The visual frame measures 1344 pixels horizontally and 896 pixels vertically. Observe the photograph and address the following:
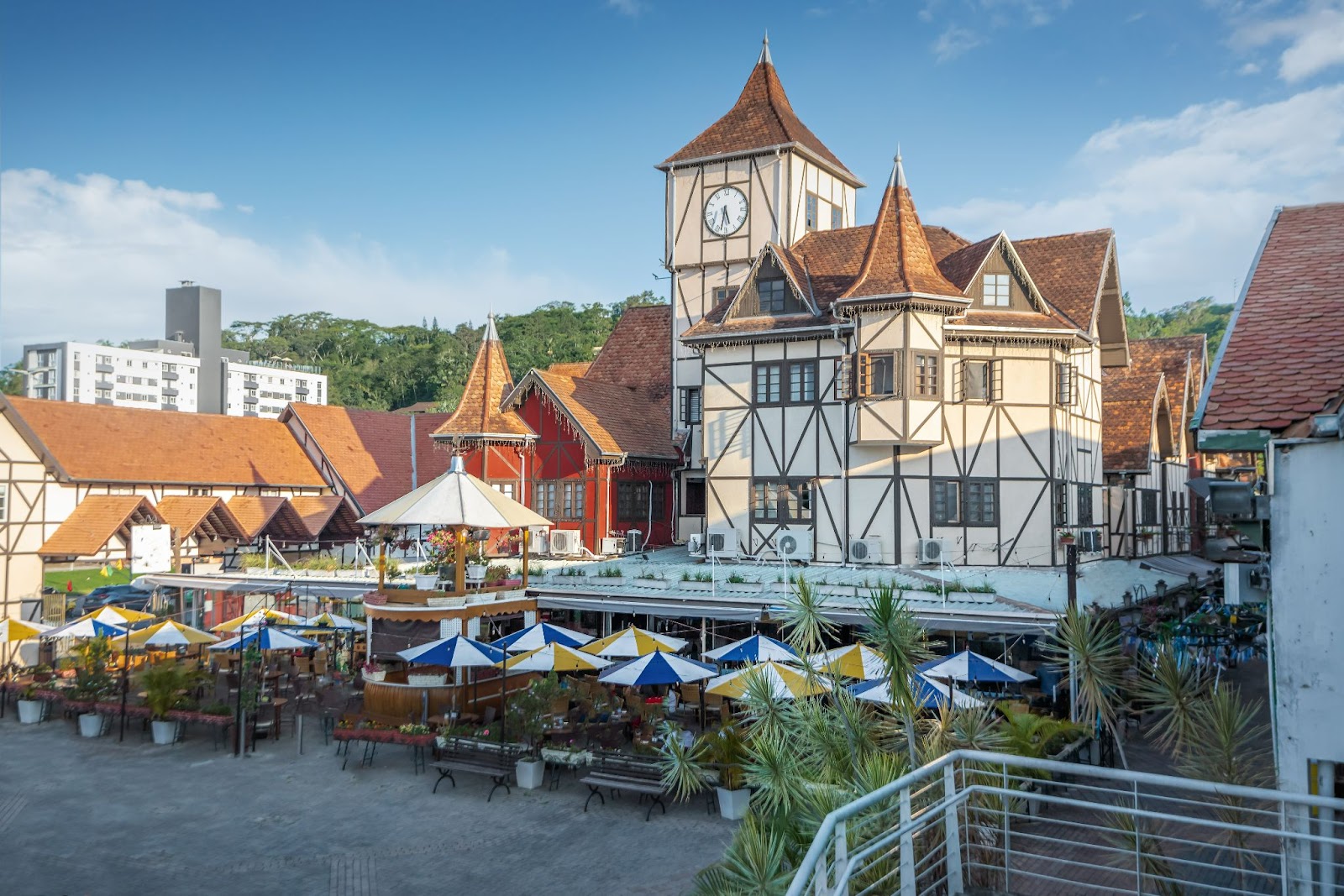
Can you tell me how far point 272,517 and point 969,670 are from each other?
88.4ft

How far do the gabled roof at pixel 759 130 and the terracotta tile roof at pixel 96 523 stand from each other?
2028cm

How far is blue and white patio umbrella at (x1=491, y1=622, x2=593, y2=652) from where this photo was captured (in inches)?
765

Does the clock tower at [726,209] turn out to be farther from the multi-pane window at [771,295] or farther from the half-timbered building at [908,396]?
the multi-pane window at [771,295]

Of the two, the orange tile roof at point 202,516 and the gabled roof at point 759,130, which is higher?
the gabled roof at point 759,130

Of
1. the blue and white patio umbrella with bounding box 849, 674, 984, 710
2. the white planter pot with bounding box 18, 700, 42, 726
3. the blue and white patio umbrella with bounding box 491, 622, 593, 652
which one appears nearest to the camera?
the blue and white patio umbrella with bounding box 849, 674, 984, 710

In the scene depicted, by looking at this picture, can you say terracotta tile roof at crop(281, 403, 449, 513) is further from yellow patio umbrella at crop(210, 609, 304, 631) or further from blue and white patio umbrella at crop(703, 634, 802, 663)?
blue and white patio umbrella at crop(703, 634, 802, 663)

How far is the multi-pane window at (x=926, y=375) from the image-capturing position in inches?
1054

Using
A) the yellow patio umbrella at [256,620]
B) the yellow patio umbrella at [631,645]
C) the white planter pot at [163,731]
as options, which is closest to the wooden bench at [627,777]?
the yellow patio umbrella at [631,645]

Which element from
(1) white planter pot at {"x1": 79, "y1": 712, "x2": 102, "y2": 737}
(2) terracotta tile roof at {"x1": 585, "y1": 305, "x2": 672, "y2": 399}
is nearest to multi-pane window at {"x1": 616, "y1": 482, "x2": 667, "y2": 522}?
(2) terracotta tile roof at {"x1": 585, "y1": 305, "x2": 672, "y2": 399}

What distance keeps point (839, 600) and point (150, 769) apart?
506 inches

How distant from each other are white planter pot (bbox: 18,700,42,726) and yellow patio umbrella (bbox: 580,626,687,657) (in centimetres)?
1212

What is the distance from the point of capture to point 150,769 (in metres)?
18.2

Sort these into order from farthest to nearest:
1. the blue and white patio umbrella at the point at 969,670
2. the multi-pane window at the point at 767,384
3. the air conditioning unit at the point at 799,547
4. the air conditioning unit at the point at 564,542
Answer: the air conditioning unit at the point at 564,542 < the multi-pane window at the point at 767,384 < the air conditioning unit at the point at 799,547 < the blue and white patio umbrella at the point at 969,670

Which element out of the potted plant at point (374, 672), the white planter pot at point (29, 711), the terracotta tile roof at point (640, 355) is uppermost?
the terracotta tile roof at point (640, 355)
